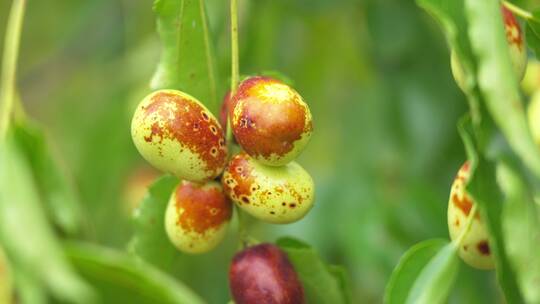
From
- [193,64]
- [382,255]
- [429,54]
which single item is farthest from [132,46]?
[193,64]

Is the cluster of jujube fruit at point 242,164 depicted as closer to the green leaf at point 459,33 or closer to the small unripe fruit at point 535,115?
the green leaf at point 459,33

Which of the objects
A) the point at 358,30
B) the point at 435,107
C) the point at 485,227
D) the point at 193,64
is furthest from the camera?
the point at 358,30

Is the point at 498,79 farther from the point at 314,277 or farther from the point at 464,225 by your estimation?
the point at 314,277

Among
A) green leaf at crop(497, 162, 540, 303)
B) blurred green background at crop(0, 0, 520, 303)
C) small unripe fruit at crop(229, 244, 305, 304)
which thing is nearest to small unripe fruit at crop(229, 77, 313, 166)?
small unripe fruit at crop(229, 244, 305, 304)

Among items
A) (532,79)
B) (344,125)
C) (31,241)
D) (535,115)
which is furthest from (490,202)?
(344,125)

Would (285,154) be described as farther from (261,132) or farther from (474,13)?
(474,13)
